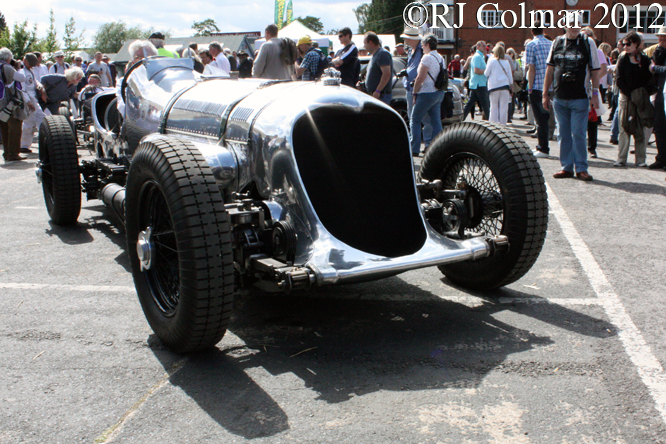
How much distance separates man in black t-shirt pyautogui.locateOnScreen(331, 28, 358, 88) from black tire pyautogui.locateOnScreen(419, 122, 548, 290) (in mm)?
5061

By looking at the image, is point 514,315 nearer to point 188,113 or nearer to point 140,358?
point 140,358

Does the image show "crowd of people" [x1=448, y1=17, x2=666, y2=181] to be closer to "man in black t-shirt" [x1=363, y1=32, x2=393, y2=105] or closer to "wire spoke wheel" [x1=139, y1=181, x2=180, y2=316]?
"man in black t-shirt" [x1=363, y1=32, x2=393, y2=105]

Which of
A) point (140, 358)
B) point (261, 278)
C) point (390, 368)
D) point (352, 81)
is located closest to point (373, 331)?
point (390, 368)

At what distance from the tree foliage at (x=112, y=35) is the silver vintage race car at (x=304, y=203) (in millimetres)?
106090

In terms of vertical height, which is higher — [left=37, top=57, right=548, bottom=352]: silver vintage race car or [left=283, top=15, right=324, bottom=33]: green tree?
[left=283, top=15, right=324, bottom=33]: green tree

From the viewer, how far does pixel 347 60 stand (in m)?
9.14

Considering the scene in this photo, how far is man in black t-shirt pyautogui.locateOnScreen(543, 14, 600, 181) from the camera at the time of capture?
7.42 meters

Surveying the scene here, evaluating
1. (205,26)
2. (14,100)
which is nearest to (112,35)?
(205,26)

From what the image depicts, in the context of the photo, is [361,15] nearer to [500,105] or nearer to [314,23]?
[314,23]

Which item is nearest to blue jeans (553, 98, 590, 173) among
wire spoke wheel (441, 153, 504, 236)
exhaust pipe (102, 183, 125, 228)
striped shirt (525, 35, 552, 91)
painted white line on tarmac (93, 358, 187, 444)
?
striped shirt (525, 35, 552, 91)

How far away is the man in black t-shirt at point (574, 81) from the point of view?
7.42 metres

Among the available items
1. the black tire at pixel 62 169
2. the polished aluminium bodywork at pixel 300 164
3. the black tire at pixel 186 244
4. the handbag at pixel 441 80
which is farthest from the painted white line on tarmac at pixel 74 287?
the handbag at pixel 441 80

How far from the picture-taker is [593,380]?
9.54 ft

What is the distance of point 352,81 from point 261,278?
662 centimetres
